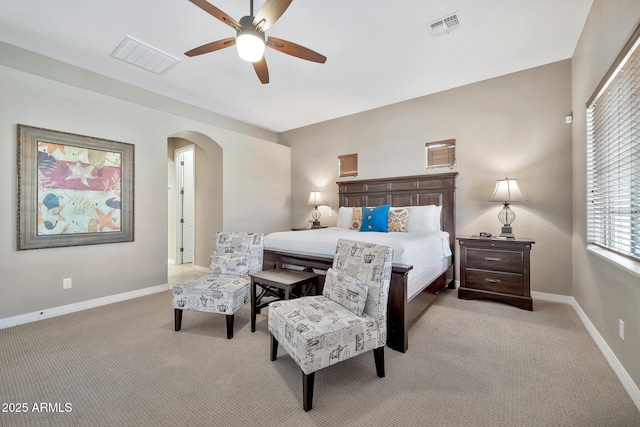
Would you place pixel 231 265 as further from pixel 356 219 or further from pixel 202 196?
pixel 202 196

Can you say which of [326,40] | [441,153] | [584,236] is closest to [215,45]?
[326,40]

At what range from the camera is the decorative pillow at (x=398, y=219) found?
12.6 ft

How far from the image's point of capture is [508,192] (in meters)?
3.38

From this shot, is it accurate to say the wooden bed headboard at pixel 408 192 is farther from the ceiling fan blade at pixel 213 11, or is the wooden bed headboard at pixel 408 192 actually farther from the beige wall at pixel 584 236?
the ceiling fan blade at pixel 213 11

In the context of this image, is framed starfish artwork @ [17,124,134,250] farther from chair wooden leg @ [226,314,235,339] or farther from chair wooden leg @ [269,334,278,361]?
chair wooden leg @ [269,334,278,361]

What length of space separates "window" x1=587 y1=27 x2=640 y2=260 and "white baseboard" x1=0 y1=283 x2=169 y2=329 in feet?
16.4

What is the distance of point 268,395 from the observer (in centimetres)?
172

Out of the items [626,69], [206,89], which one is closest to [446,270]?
[626,69]

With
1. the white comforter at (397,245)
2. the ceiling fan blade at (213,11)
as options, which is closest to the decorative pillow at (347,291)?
the white comforter at (397,245)

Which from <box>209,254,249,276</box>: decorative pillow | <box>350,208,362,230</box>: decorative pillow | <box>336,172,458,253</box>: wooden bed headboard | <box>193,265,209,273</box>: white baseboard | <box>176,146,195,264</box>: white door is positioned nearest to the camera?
<box>209,254,249,276</box>: decorative pillow

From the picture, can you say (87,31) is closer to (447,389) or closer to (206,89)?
(206,89)

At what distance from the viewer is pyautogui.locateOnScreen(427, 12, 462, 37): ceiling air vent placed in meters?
2.55

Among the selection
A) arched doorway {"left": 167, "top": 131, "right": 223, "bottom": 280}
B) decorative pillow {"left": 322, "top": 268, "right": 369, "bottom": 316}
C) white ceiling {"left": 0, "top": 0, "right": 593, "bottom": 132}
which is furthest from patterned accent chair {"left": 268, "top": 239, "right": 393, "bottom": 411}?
arched doorway {"left": 167, "top": 131, "right": 223, "bottom": 280}

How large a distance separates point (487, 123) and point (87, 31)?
4.93 m
